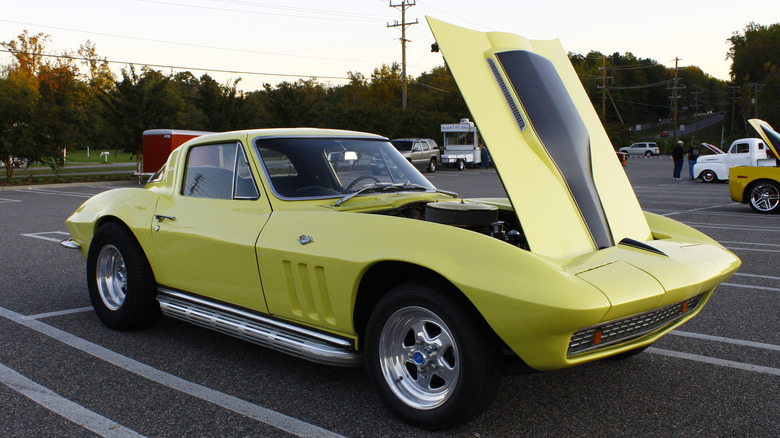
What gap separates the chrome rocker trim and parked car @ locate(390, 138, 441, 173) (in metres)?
27.9

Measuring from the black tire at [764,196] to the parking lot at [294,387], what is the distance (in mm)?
9634

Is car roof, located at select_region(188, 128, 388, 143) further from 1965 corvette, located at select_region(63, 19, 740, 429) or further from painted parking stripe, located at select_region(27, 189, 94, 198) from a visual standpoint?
painted parking stripe, located at select_region(27, 189, 94, 198)

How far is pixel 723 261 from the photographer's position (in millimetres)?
3338

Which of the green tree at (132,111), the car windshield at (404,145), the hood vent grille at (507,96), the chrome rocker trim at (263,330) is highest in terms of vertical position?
the green tree at (132,111)

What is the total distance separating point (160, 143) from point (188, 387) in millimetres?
20624

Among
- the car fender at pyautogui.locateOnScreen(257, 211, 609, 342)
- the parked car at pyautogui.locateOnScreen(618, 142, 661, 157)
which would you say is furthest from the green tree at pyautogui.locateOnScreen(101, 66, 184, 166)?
the parked car at pyautogui.locateOnScreen(618, 142, 661, 157)

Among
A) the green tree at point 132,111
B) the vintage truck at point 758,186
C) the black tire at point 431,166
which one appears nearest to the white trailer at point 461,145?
the black tire at point 431,166

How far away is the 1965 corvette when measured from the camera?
2660 mm

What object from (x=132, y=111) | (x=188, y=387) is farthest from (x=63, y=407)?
(x=132, y=111)

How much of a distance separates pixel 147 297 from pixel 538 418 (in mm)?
2861

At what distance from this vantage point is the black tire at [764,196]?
1335 centimetres

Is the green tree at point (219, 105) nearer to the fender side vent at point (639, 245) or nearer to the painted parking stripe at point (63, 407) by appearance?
the painted parking stripe at point (63, 407)

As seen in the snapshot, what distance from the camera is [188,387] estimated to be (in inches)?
136

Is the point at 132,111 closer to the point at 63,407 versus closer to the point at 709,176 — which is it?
the point at 709,176
